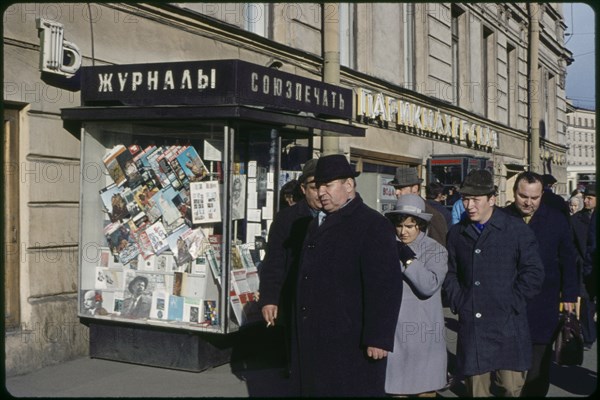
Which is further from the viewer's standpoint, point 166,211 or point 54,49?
point 166,211

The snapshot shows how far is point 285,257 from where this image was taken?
5.67 meters

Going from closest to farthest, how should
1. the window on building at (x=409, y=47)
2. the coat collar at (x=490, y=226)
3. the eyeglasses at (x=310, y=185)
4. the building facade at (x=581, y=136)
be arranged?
the coat collar at (x=490, y=226) < the eyeglasses at (x=310, y=185) < the window on building at (x=409, y=47) < the building facade at (x=581, y=136)

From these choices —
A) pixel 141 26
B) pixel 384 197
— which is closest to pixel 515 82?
pixel 384 197

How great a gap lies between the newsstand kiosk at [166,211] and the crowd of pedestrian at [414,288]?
1.16 m

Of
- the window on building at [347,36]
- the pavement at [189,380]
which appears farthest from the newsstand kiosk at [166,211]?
the window on building at [347,36]

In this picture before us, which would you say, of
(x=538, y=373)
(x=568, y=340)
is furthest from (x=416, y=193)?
(x=538, y=373)

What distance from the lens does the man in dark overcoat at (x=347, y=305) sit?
4098mm

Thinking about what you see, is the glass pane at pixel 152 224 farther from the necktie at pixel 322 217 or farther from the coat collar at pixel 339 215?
the coat collar at pixel 339 215

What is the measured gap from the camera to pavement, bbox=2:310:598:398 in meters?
6.07

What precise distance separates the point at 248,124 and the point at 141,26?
190cm

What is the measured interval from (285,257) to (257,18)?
5.99 m

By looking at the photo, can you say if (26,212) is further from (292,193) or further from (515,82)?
(515,82)

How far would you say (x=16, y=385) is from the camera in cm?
625

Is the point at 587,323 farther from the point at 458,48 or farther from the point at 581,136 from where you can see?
the point at 581,136
